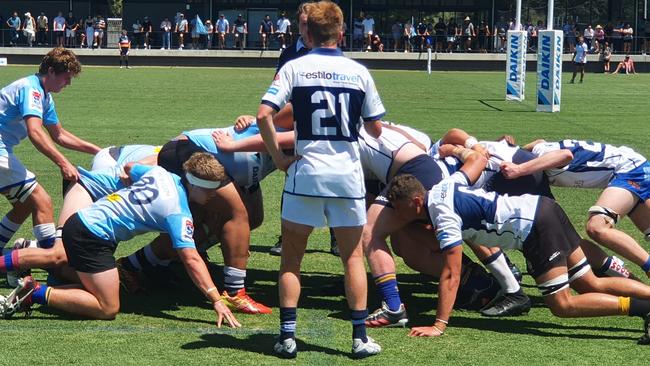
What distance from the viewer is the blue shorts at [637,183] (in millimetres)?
7074

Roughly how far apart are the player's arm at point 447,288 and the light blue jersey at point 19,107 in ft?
11.3

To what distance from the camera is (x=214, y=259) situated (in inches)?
334

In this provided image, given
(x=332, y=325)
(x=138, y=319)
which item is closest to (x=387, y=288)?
(x=332, y=325)

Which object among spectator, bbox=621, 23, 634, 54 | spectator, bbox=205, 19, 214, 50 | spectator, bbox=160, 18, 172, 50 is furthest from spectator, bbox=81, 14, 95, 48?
spectator, bbox=621, 23, 634, 54

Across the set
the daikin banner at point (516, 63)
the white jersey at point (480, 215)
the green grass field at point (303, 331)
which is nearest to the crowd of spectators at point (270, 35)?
the daikin banner at point (516, 63)

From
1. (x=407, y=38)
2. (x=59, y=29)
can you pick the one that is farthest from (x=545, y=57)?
(x=59, y=29)

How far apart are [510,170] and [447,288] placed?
1.25 m

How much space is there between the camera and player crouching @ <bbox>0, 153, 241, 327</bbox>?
6.34 metres

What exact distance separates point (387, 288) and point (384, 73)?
37006 millimetres

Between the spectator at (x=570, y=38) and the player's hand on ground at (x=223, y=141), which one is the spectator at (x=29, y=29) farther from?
the player's hand on ground at (x=223, y=141)

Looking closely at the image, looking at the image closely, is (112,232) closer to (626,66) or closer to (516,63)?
(516,63)

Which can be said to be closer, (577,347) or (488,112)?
(577,347)

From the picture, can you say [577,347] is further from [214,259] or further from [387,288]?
[214,259]

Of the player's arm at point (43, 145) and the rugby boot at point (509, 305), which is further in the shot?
the player's arm at point (43, 145)
